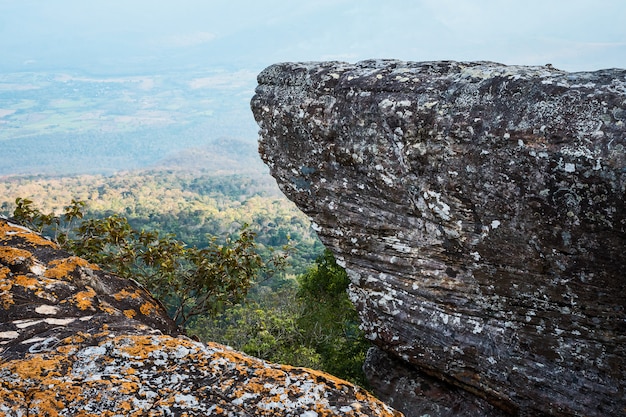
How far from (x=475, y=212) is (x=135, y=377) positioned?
4715 millimetres

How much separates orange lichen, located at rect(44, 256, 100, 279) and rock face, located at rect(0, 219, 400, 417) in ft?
2.50

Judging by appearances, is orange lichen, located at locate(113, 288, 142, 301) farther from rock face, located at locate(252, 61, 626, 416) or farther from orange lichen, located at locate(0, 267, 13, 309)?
rock face, located at locate(252, 61, 626, 416)

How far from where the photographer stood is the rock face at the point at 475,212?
6.28 m

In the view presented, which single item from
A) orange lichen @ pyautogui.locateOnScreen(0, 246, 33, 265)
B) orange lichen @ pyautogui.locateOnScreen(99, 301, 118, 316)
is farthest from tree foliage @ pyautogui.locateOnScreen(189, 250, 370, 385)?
orange lichen @ pyautogui.locateOnScreen(99, 301, 118, 316)

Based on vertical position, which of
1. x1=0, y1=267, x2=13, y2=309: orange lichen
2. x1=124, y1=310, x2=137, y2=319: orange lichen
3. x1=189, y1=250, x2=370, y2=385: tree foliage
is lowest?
x1=189, y1=250, x2=370, y2=385: tree foliage

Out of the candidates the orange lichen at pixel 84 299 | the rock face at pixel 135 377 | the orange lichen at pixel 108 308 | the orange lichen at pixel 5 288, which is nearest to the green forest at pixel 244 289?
the orange lichen at pixel 108 308

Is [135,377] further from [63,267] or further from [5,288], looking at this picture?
[63,267]

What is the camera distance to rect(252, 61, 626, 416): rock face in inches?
247

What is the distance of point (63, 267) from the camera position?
6121 mm

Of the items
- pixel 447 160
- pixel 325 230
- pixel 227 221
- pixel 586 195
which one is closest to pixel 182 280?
pixel 325 230

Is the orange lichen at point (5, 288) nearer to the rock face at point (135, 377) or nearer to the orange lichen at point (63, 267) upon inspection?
the rock face at point (135, 377)

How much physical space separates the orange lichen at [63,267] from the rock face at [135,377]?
0.76m

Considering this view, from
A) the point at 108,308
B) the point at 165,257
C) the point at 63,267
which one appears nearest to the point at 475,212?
the point at 108,308

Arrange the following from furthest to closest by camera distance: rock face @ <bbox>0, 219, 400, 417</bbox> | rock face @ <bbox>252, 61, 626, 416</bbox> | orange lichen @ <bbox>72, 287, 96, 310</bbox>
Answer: rock face @ <bbox>252, 61, 626, 416</bbox>
orange lichen @ <bbox>72, 287, 96, 310</bbox>
rock face @ <bbox>0, 219, 400, 417</bbox>
